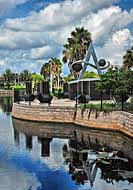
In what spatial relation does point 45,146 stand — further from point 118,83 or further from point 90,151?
point 118,83

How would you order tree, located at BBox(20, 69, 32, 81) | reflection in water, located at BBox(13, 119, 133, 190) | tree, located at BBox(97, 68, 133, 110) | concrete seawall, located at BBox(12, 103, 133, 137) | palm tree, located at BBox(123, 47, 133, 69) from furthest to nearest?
tree, located at BBox(20, 69, 32, 81)
palm tree, located at BBox(123, 47, 133, 69)
tree, located at BBox(97, 68, 133, 110)
concrete seawall, located at BBox(12, 103, 133, 137)
reflection in water, located at BBox(13, 119, 133, 190)

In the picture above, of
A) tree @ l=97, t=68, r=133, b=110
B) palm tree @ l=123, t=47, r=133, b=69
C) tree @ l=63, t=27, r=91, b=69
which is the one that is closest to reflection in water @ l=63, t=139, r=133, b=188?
tree @ l=97, t=68, r=133, b=110

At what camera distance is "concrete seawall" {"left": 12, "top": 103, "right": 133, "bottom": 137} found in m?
29.2

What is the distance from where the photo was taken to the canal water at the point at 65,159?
17.4 meters

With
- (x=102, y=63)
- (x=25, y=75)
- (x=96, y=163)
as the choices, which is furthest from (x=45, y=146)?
(x=25, y=75)

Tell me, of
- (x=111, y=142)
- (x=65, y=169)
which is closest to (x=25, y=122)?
(x=111, y=142)

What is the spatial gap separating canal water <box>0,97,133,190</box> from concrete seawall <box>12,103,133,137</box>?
0.67m

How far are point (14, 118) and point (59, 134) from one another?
40.4 ft

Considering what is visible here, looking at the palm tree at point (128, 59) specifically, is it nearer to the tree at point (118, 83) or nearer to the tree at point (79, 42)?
the tree at point (79, 42)

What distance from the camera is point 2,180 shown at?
58.0 ft

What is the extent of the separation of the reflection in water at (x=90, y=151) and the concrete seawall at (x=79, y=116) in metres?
0.65

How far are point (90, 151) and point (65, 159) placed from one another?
7.99 ft

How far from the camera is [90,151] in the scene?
80.0 ft

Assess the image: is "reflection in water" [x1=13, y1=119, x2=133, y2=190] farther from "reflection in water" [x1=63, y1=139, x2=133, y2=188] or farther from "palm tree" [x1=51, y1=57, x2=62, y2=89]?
"palm tree" [x1=51, y1=57, x2=62, y2=89]
